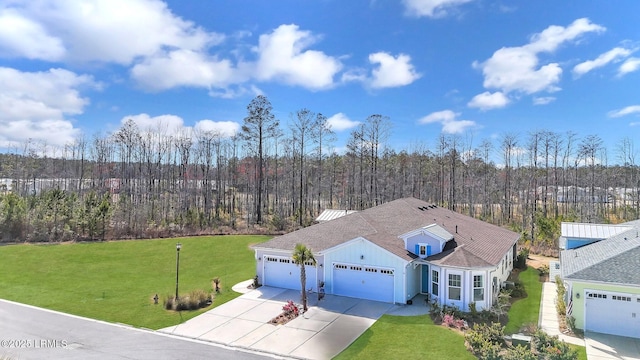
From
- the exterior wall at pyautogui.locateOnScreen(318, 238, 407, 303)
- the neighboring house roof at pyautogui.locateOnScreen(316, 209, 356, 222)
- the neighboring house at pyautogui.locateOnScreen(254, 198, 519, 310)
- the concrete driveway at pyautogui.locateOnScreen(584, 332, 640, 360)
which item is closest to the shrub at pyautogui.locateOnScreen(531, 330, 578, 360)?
the concrete driveway at pyautogui.locateOnScreen(584, 332, 640, 360)

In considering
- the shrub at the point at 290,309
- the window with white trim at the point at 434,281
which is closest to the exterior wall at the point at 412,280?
the window with white trim at the point at 434,281

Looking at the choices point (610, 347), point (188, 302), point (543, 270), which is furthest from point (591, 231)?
point (188, 302)

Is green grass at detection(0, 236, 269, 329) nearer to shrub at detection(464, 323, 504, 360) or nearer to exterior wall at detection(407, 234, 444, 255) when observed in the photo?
exterior wall at detection(407, 234, 444, 255)

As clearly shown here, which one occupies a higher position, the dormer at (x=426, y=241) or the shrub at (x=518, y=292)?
the dormer at (x=426, y=241)

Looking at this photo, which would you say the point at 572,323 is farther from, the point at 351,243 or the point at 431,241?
the point at 351,243

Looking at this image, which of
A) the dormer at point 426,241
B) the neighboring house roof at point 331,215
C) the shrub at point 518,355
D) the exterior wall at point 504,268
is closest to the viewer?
the shrub at point 518,355

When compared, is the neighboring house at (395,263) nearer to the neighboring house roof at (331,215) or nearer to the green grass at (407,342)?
the green grass at (407,342)
